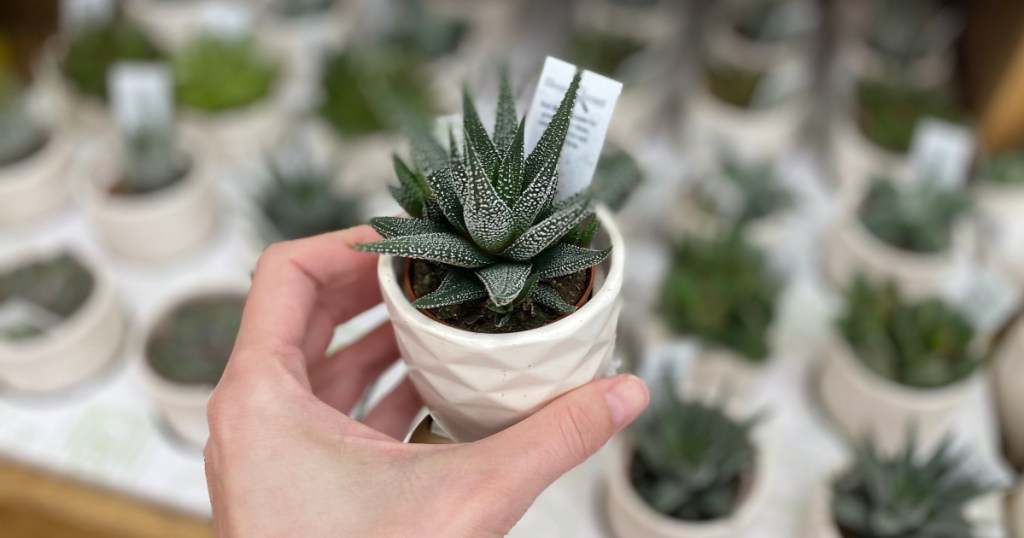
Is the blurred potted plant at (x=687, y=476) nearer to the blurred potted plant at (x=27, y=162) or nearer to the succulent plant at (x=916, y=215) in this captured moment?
the succulent plant at (x=916, y=215)

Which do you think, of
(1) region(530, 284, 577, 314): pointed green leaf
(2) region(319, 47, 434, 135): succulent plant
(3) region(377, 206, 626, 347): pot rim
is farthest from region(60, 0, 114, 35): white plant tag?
(1) region(530, 284, 577, 314): pointed green leaf

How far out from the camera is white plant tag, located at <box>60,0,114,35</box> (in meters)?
1.95

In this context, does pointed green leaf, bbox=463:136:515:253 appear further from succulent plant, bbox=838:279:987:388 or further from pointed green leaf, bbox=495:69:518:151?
succulent plant, bbox=838:279:987:388

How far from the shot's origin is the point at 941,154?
153cm

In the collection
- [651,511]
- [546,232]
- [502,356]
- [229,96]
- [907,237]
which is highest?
[546,232]

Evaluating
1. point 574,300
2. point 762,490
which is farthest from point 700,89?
point 574,300

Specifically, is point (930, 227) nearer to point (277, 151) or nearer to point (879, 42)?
point (879, 42)

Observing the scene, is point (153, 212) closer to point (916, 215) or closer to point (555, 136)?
point (555, 136)

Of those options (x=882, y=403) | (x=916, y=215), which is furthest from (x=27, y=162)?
(x=916, y=215)

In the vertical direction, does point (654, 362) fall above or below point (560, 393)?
below

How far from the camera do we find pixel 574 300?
0.71 meters

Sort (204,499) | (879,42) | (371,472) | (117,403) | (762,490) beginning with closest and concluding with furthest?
(371,472)
(762,490)
(204,499)
(117,403)
(879,42)

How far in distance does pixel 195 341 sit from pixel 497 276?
91 centimetres

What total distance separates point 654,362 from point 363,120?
3.16ft
